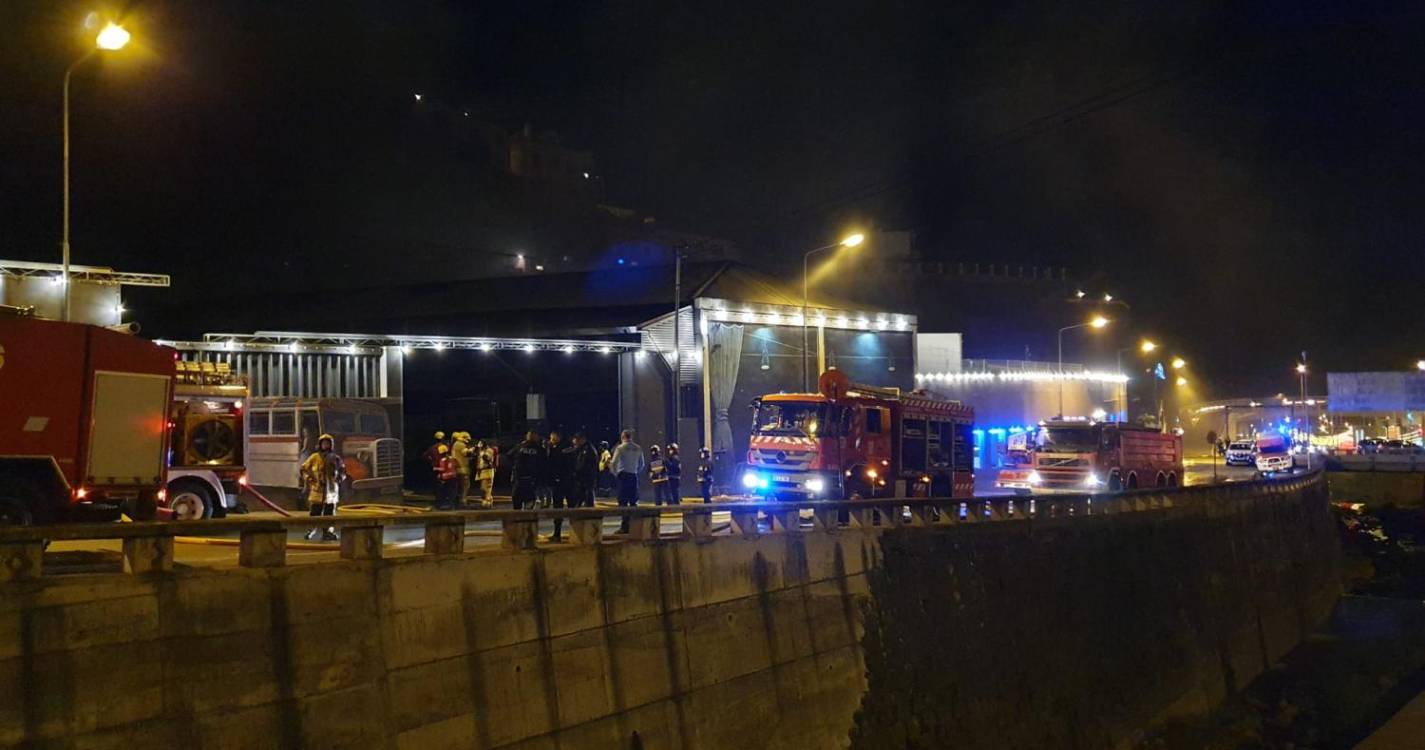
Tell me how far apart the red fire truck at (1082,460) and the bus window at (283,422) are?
20.3m

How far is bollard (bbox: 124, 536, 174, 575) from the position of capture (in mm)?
7797

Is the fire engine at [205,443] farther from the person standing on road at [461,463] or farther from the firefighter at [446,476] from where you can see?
the person standing on road at [461,463]

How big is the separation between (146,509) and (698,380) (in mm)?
20040

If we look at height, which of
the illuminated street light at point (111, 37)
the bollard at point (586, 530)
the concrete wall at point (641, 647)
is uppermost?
the illuminated street light at point (111, 37)

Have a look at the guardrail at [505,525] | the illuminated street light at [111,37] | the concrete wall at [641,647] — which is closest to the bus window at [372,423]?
the illuminated street light at [111,37]

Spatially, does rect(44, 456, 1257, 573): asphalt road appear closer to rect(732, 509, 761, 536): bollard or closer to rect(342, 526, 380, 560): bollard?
rect(342, 526, 380, 560): bollard

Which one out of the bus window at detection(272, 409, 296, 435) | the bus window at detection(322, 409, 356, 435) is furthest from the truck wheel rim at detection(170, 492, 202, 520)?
A: the bus window at detection(322, 409, 356, 435)

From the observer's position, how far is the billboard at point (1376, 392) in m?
68.0

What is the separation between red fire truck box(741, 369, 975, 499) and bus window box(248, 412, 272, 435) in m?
10.4

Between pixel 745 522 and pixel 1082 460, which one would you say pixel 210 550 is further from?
pixel 1082 460

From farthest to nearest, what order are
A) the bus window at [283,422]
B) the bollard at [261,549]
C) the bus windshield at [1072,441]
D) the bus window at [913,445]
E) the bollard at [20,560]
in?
1. the bus windshield at [1072,441]
2. the bus window at [913,445]
3. the bus window at [283,422]
4. the bollard at [261,549]
5. the bollard at [20,560]

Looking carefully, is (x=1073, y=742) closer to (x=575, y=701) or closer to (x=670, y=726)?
(x=670, y=726)

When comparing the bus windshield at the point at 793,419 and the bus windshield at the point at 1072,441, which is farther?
the bus windshield at the point at 1072,441

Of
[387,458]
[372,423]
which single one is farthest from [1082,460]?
[372,423]
